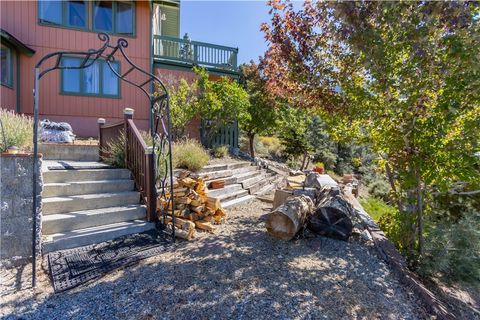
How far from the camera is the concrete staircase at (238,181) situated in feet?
18.0

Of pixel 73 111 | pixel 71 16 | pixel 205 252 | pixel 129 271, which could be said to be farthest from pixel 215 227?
pixel 71 16

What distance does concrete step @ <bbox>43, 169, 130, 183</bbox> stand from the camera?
12.4 feet

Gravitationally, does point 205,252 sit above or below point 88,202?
below

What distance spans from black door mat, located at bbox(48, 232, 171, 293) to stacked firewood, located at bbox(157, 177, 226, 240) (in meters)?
0.50

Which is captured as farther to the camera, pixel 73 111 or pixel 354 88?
pixel 73 111

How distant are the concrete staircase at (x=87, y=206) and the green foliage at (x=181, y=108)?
3512 millimetres

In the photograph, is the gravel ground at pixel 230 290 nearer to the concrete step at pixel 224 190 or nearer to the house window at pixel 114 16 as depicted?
the concrete step at pixel 224 190

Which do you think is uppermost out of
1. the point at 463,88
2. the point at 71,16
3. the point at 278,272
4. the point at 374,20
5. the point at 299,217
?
the point at 71,16

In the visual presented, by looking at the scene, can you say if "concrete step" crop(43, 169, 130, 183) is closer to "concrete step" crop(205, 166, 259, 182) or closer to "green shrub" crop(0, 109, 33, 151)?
"green shrub" crop(0, 109, 33, 151)

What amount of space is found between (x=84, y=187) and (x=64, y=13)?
7.69 metres

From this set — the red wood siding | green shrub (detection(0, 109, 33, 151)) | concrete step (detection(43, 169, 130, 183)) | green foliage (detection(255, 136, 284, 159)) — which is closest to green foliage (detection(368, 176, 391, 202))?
green foliage (detection(255, 136, 284, 159))

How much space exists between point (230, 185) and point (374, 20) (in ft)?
13.9

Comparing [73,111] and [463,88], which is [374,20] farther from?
[73,111]

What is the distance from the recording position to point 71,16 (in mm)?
8438
